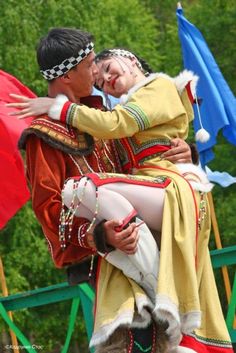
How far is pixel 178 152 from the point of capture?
379 cm

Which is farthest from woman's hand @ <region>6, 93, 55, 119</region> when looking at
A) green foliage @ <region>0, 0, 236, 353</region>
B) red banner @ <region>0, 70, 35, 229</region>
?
green foliage @ <region>0, 0, 236, 353</region>

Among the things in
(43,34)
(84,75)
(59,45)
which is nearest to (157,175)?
(84,75)

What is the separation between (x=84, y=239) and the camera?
141 inches

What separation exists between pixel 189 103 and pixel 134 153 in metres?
0.30

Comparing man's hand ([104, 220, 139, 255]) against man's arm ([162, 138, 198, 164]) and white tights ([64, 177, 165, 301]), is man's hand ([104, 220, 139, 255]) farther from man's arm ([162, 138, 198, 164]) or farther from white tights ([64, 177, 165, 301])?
man's arm ([162, 138, 198, 164])

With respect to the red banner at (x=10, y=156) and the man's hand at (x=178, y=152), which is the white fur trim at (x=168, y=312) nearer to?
the man's hand at (x=178, y=152)

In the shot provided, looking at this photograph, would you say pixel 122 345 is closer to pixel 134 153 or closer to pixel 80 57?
pixel 134 153

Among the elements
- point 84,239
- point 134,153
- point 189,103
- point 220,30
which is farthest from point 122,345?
point 220,30

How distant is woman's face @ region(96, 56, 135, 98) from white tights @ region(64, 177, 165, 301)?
47 centimetres

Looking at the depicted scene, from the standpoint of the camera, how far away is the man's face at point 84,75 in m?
3.82

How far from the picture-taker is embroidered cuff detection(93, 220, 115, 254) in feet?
11.5

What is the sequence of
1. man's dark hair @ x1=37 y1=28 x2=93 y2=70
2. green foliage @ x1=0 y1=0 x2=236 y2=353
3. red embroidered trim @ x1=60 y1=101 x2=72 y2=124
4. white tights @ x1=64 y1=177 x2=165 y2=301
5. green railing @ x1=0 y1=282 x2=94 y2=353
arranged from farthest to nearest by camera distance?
green foliage @ x1=0 y1=0 x2=236 y2=353, green railing @ x1=0 y1=282 x2=94 y2=353, man's dark hair @ x1=37 y1=28 x2=93 y2=70, red embroidered trim @ x1=60 y1=101 x2=72 y2=124, white tights @ x1=64 y1=177 x2=165 y2=301

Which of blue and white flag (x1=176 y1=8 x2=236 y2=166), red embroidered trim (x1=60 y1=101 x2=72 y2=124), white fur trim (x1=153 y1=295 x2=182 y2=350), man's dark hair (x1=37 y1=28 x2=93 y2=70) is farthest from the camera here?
blue and white flag (x1=176 y1=8 x2=236 y2=166)

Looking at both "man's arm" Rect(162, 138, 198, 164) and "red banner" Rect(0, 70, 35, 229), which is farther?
"red banner" Rect(0, 70, 35, 229)
